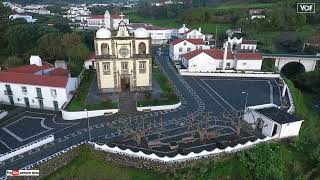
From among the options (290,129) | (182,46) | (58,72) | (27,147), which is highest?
(182,46)

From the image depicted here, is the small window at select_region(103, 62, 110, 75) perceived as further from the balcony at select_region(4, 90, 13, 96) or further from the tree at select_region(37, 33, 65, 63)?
the tree at select_region(37, 33, 65, 63)

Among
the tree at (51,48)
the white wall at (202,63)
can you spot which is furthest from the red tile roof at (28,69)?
the white wall at (202,63)

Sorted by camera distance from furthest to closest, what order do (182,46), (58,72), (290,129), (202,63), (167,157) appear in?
1. (182,46)
2. (202,63)
3. (58,72)
4. (290,129)
5. (167,157)

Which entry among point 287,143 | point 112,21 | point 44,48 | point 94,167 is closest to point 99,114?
point 94,167

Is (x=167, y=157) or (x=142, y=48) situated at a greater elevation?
(x=142, y=48)

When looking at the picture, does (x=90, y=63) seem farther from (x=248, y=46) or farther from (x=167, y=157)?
(x=248, y=46)

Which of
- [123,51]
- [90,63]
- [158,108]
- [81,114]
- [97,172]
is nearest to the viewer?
[97,172]

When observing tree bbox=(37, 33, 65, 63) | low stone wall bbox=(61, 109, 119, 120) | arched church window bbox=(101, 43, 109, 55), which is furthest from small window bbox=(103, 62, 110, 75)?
tree bbox=(37, 33, 65, 63)

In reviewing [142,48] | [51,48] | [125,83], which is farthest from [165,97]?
[51,48]
